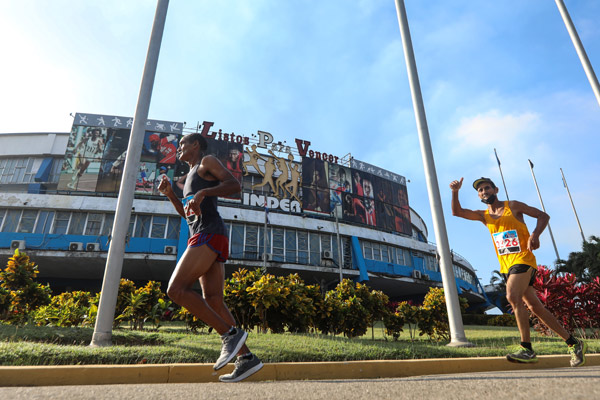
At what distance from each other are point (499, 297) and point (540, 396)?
55117mm

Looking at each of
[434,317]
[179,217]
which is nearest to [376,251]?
[179,217]

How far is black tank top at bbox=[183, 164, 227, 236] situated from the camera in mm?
3012

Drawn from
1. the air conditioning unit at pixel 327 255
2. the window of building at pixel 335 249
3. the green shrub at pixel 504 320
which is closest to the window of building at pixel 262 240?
the air conditioning unit at pixel 327 255

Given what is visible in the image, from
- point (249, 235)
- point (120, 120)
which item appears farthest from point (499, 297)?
point (120, 120)

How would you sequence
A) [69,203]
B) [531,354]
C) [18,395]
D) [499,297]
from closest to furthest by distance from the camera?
[18,395], [531,354], [69,203], [499,297]

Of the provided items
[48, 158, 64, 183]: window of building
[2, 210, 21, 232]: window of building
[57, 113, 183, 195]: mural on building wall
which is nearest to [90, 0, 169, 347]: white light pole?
[57, 113, 183, 195]: mural on building wall

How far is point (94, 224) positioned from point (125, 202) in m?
26.5

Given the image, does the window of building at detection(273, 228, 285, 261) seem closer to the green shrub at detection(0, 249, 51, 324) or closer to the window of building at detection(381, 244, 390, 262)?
the window of building at detection(381, 244, 390, 262)

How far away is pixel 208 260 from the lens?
2.91 metres

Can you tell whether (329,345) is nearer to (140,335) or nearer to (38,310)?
(140,335)

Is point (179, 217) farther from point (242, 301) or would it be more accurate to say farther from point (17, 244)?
point (242, 301)

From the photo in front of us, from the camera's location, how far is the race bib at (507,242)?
395 cm

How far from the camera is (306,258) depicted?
31484 millimetres

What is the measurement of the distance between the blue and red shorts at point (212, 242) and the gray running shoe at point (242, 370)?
84cm
